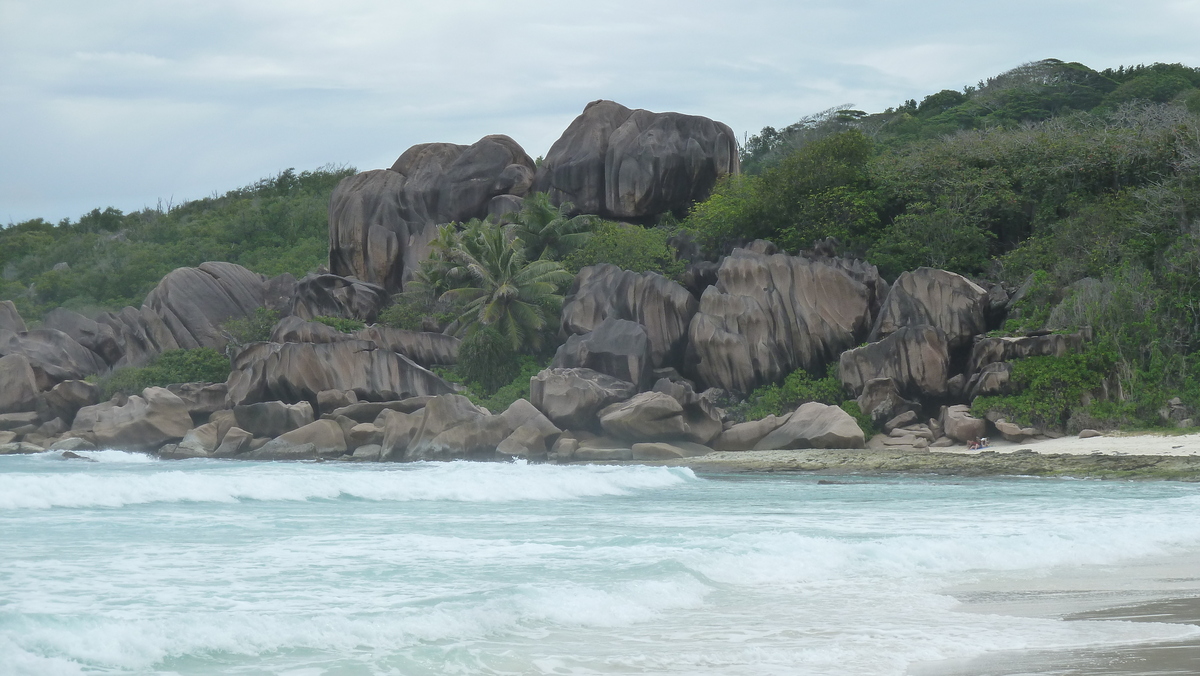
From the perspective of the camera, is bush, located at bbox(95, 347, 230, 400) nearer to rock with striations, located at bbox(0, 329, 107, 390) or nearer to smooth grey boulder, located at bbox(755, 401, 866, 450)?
rock with striations, located at bbox(0, 329, 107, 390)

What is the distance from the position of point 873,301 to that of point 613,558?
71.6 ft

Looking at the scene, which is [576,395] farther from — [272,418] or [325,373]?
[272,418]

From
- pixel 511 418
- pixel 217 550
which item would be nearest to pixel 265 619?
pixel 217 550

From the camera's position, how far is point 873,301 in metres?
30.5

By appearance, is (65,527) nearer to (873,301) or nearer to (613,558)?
(613,558)

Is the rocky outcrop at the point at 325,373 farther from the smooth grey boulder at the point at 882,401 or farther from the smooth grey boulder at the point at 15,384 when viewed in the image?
the smooth grey boulder at the point at 882,401

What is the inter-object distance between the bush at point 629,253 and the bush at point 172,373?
44.3ft

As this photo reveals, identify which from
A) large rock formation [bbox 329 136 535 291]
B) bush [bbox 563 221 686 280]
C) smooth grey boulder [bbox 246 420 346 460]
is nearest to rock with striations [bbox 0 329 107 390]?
large rock formation [bbox 329 136 535 291]

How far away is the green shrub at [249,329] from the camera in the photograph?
126ft

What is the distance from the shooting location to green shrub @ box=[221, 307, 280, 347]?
3847cm

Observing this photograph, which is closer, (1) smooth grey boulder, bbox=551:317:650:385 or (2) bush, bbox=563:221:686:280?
(1) smooth grey boulder, bbox=551:317:650:385

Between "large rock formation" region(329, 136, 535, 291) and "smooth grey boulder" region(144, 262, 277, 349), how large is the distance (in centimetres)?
446

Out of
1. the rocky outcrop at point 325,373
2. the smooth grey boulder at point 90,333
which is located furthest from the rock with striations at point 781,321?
the smooth grey boulder at point 90,333

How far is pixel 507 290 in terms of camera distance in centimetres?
3394
